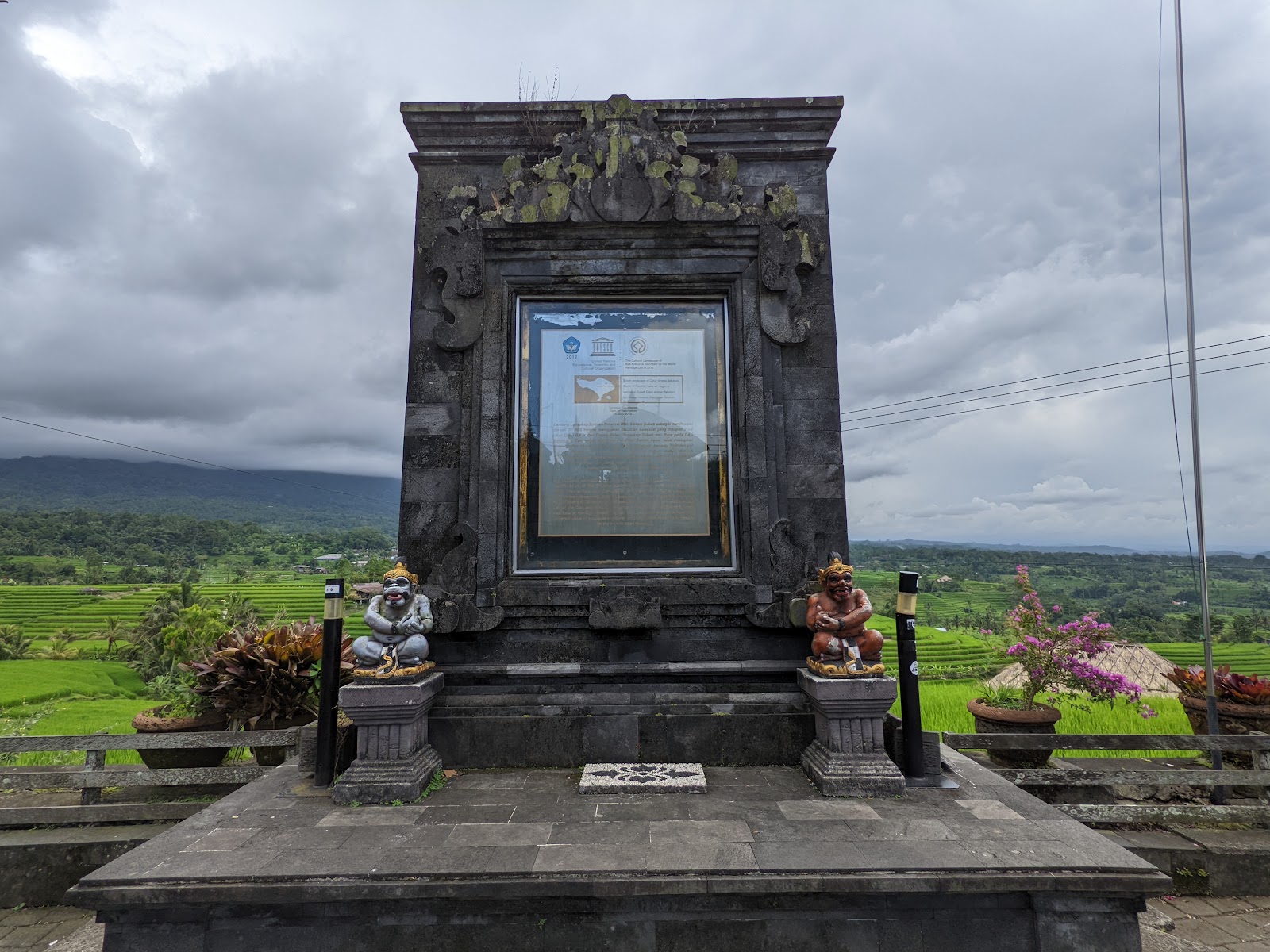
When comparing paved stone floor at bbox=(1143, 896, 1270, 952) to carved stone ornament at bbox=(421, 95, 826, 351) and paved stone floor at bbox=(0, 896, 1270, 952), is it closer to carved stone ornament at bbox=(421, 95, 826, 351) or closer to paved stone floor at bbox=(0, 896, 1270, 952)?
paved stone floor at bbox=(0, 896, 1270, 952)

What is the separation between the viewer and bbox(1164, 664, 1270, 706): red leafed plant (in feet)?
24.6

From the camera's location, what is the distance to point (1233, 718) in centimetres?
764

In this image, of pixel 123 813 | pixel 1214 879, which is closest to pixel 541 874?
pixel 123 813

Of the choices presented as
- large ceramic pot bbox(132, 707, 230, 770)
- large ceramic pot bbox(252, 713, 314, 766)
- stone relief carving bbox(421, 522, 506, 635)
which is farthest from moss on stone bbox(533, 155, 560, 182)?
large ceramic pot bbox(132, 707, 230, 770)

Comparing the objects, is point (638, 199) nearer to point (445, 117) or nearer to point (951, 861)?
point (445, 117)

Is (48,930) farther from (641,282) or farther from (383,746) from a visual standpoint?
(641,282)

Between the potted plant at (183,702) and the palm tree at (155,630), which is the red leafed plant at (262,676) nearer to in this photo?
the potted plant at (183,702)

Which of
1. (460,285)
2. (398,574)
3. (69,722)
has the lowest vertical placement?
(69,722)

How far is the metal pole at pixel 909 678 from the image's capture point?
5.42 m

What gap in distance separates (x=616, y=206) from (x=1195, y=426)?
7.67m

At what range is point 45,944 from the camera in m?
5.04

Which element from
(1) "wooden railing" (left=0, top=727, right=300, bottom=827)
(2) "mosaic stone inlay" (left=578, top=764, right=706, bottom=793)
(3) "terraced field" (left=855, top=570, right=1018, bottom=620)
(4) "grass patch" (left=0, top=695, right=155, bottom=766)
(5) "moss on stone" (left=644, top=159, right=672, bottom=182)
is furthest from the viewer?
(3) "terraced field" (left=855, top=570, right=1018, bottom=620)

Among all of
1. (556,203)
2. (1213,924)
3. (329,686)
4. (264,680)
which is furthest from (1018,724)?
(264,680)

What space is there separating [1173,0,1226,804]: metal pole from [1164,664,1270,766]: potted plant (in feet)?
1.43
